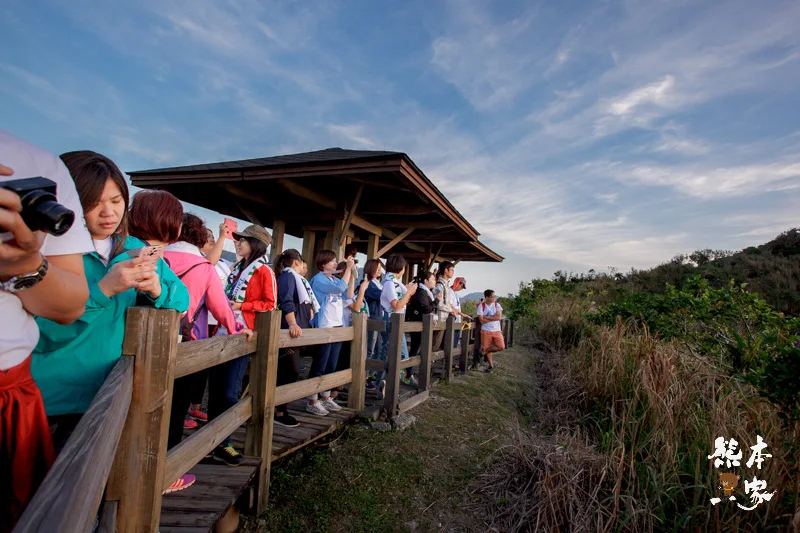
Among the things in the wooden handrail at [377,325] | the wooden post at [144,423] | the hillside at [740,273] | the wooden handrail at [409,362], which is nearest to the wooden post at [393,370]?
the wooden handrail at [409,362]

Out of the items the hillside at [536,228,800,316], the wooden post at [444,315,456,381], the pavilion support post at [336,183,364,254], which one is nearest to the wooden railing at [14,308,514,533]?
the wooden post at [444,315,456,381]

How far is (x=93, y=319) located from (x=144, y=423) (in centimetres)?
42

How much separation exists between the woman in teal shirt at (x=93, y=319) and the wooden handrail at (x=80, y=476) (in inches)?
8.7

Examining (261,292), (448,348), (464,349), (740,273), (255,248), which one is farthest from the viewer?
(740,273)

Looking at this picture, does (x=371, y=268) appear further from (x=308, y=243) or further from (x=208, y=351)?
(x=308, y=243)

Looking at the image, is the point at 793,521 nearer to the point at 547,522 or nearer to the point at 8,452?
the point at 547,522

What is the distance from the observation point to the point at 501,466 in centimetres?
378

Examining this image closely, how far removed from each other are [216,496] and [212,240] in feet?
7.39

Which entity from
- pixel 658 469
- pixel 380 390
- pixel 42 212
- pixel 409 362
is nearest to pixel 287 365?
pixel 380 390

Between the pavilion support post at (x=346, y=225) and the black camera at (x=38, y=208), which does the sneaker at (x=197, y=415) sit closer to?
the black camera at (x=38, y=208)

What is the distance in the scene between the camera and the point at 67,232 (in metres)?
1.15

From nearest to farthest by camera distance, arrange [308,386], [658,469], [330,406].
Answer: [658,469]
[308,386]
[330,406]

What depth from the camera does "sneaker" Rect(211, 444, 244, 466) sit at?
2.82m

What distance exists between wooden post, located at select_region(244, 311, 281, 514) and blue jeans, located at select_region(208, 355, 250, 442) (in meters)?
0.11
